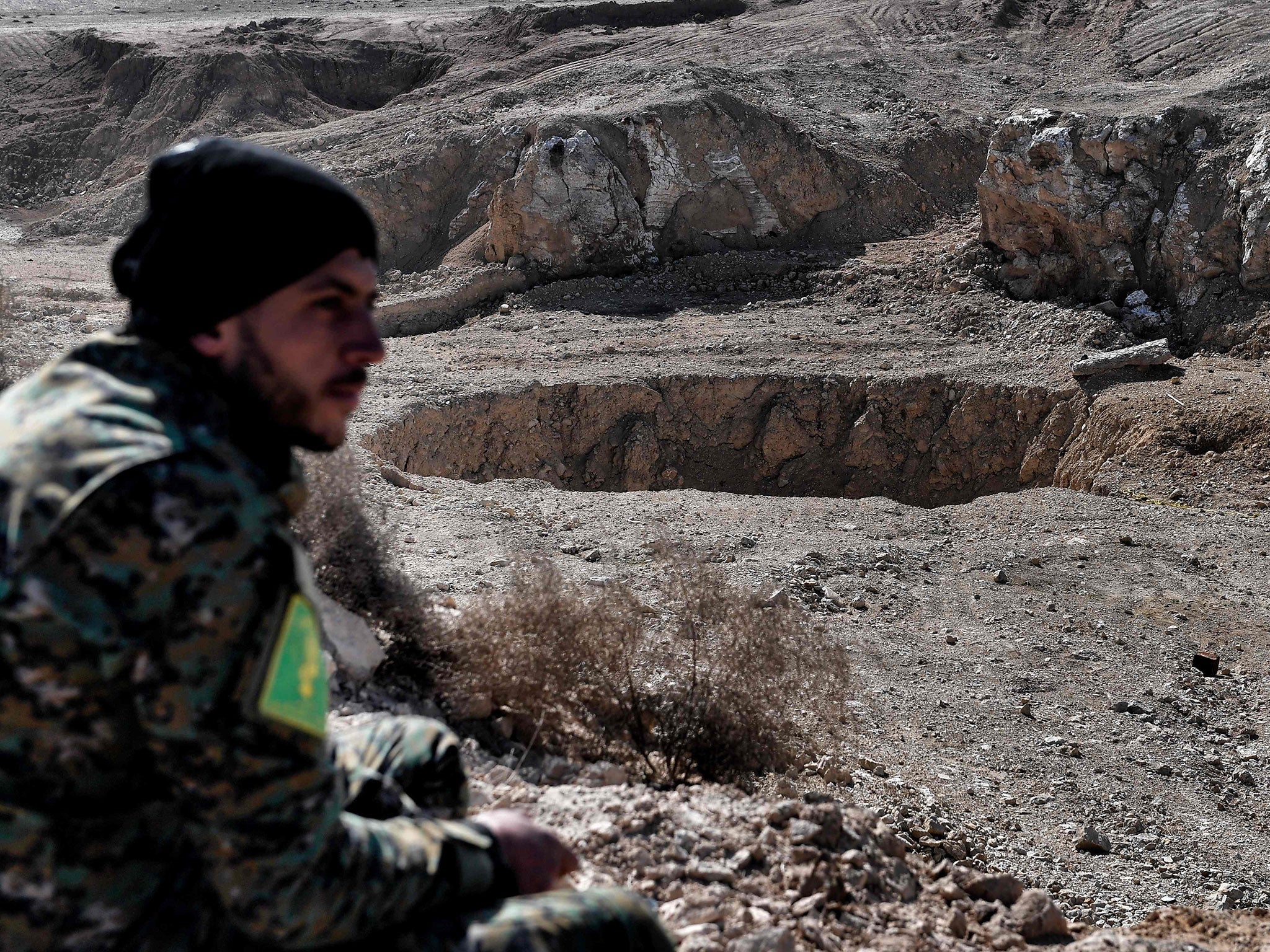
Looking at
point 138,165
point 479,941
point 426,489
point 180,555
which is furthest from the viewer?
point 138,165

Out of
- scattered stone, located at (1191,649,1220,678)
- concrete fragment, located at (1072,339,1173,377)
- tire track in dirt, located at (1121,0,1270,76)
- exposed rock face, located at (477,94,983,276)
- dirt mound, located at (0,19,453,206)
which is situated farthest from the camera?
dirt mound, located at (0,19,453,206)

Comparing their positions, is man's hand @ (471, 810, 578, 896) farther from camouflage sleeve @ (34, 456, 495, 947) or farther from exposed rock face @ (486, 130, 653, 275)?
exposed rock face @ (486, 130, 653, 275)

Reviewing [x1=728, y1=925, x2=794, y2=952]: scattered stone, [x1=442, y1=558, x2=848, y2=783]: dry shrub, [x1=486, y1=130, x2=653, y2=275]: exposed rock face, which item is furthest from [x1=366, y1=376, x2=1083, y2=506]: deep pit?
[x1=728, y1=925, x2=794, y2=952]: scattered stone

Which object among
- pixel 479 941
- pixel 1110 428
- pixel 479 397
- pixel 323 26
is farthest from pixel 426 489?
pixel 323 26

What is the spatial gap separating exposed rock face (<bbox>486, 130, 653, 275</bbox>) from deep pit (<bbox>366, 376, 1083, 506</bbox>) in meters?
4.09

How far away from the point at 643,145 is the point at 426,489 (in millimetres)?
9105

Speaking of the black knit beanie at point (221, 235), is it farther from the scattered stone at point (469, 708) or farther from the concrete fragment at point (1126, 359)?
the concrete fragment at point (1126, 359)

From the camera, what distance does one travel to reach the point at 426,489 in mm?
8781

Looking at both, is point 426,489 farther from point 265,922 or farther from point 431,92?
point 431,92

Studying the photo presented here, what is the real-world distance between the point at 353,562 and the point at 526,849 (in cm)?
287

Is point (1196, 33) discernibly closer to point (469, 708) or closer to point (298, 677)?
point (469, 708)

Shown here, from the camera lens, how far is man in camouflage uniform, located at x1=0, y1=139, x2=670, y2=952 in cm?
116

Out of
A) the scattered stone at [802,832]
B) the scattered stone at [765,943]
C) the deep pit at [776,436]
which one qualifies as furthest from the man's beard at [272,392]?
the deep pit at [776,436]

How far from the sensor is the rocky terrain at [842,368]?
14.1 ft
